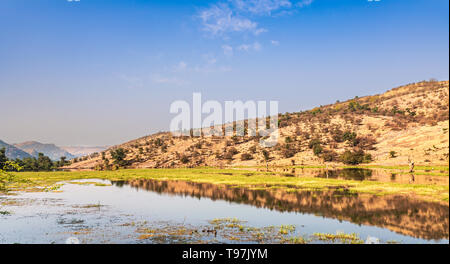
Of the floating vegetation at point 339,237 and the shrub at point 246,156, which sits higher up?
the shrub at point 246,156

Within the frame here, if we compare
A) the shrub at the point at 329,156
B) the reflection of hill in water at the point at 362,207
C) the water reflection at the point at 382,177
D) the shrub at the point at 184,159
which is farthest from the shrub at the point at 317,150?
the reflection of hill in water at the point at 362,207

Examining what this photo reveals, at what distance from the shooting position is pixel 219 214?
3081 cm

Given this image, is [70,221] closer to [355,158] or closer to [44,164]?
[355,158]

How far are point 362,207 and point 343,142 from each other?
71739 millimetres

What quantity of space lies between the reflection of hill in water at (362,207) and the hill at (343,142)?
142ft

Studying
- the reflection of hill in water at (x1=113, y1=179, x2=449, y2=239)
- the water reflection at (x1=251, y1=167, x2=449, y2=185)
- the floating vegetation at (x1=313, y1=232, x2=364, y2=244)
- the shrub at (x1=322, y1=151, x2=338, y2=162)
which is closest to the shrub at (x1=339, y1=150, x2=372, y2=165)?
the shrub at (x1=322, y1=151, x2=338, y2=162)

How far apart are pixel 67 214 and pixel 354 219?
81.3 feet

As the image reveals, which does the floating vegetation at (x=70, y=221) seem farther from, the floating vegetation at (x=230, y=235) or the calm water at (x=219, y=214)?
the floating vegetation at (x=230, y=235)

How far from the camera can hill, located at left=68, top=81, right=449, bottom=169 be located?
82500 mm

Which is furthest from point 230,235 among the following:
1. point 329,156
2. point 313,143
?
point 313,143

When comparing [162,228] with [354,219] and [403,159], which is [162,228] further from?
[403,159]

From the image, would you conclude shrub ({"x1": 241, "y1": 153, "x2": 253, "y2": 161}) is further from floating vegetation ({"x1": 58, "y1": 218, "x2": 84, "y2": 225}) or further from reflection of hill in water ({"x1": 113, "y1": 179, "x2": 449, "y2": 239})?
floating vegetation ({"x1": 58, "y1": 218, "x2": 84, "y2": 225})

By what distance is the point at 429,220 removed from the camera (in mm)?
25953

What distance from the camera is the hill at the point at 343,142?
82.5m
